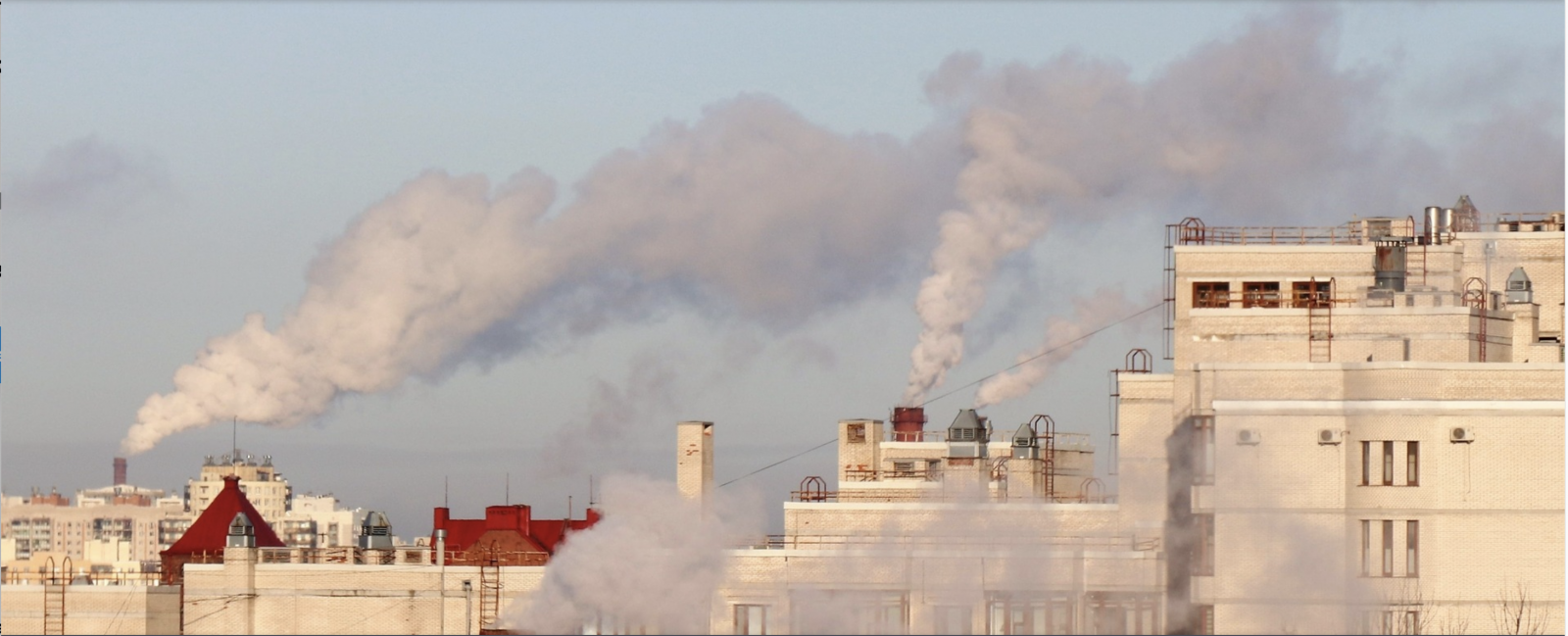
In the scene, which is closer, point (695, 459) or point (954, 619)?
point (954, 619)

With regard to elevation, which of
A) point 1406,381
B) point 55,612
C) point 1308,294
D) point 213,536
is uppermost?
point 1308,294

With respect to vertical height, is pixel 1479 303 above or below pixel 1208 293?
below

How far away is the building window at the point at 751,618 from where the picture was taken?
7306cm

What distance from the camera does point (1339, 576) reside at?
210 ft

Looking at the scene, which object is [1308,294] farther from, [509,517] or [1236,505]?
[509,517]

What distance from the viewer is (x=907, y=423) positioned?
9856cm

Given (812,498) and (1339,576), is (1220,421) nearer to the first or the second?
(1339,576)

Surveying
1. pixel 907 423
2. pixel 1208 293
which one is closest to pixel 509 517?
pixel 907 423

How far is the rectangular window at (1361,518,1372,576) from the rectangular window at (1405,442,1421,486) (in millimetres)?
1478

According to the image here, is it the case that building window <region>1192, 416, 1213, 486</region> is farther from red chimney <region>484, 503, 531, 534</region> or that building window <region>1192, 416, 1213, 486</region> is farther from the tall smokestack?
red chimney <region>484, 503, 531, 534</region>

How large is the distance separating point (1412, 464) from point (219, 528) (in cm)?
5182

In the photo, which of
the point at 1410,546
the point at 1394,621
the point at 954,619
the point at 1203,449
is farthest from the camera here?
→ the point at 954,619

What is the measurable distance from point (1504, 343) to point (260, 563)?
126 feet

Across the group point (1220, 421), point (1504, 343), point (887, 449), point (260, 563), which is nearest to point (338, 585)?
point (260, 563)
